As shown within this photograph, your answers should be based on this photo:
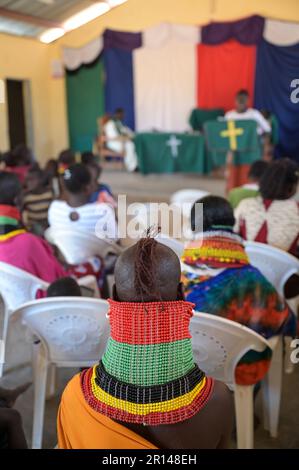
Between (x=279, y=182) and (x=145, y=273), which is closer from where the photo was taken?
(x=145, y=273)

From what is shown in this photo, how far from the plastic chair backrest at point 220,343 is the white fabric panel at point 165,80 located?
6.71 m

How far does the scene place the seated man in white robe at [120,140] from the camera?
7.43m

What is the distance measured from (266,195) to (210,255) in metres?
0.74

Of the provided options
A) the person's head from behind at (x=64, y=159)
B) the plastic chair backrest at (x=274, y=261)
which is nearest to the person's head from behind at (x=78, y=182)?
the plastic chair backrest at (x=274, y=261)

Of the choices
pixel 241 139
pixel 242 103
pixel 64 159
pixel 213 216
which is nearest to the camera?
pixel 213 216

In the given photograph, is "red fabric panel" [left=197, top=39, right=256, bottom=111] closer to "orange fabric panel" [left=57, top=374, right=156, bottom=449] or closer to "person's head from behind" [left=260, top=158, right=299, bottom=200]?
"person's head from behind" [left=260, top=158, right=299, bottom=200]

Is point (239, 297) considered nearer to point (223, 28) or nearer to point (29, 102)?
point (29, 102)

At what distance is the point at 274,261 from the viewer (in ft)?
6.06

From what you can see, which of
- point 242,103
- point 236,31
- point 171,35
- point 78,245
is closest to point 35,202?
point 78,245

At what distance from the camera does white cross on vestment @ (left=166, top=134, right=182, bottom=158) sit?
21.2 ft

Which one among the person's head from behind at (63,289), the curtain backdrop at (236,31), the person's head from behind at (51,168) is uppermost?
the curtain backdrop at (236,31)

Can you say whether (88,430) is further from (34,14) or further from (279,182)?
(279,182)

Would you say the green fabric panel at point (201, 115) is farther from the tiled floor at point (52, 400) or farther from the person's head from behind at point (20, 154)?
the tiled floor at point (52, 400)

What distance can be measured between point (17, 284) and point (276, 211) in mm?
1084
